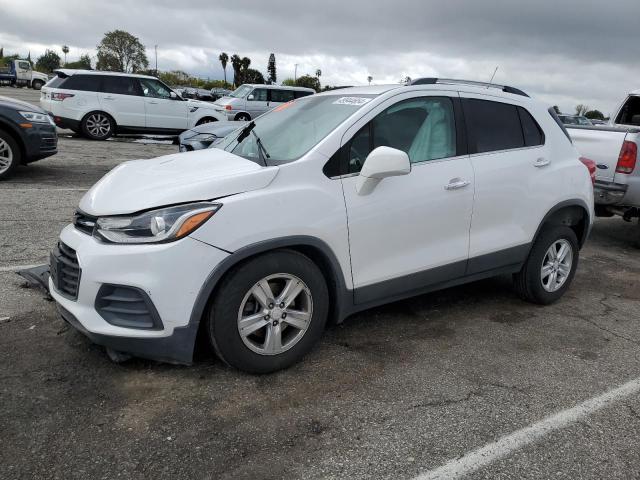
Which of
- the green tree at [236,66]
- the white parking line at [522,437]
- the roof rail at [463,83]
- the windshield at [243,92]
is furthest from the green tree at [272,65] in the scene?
the white parking line at [522,437]

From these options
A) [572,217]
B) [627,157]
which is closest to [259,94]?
[627,157]

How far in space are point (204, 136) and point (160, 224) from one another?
518 cm

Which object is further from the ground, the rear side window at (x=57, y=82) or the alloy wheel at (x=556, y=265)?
the rear side window at (x=57, y=82)

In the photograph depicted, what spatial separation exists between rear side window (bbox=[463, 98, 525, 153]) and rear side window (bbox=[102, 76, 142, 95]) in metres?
12.0

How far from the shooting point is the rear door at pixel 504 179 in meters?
3.96

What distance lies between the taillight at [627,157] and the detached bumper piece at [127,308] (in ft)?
19.1

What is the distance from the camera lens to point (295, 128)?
3727 mm

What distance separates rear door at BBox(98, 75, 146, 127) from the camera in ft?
45.2

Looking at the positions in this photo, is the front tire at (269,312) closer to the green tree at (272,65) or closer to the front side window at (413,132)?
the front side window at (413,132)

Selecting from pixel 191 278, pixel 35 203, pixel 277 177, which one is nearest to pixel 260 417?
pixel 191 278

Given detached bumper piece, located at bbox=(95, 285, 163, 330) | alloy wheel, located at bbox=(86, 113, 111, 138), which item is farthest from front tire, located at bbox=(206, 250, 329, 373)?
Answer: alloy wheel, located at bbox=(86, 113, 111, 138)

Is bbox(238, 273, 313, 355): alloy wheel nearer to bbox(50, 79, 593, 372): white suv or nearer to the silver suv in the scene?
bbox(50, 79, 593, 372): white suv

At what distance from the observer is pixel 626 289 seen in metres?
5.28

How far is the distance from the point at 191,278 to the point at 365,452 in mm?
1211
